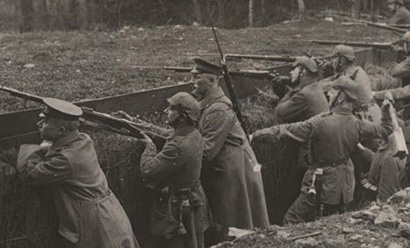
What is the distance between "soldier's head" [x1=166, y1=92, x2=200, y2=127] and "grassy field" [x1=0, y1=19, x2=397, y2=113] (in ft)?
8.61

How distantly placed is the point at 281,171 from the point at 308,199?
1.38 metres

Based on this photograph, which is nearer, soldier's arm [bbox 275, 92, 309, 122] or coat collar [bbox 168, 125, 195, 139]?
coat collar [bbox 168, 125, 195, 139]

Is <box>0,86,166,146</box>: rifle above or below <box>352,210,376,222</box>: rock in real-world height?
above

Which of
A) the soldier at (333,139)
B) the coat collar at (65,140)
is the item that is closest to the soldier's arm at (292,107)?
the soldier at (333,139)

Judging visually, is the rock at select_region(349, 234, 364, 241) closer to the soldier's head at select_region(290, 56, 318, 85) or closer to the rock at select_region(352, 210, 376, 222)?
the rock at select_region(352, 210, 376, 222)

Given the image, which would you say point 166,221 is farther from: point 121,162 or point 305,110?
point 305,110

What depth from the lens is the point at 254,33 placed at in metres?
17.7

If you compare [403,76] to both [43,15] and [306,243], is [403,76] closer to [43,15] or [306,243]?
[306,243]

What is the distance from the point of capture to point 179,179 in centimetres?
727

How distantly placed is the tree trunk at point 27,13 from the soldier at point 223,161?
14.1 m

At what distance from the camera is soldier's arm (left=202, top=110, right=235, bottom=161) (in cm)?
766

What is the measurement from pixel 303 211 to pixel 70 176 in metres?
3.59

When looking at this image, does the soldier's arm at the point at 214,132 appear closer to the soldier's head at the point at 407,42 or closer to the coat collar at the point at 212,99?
the coat collar at the point at 212,99

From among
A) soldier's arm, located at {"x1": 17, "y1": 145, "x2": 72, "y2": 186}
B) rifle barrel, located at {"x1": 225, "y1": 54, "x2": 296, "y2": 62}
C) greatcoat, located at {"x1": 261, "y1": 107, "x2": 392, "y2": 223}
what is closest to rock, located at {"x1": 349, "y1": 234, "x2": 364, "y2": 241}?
soldier's arm, located at {"x1": 17, "y1": 145, "x2": 72, "y2": 186}
